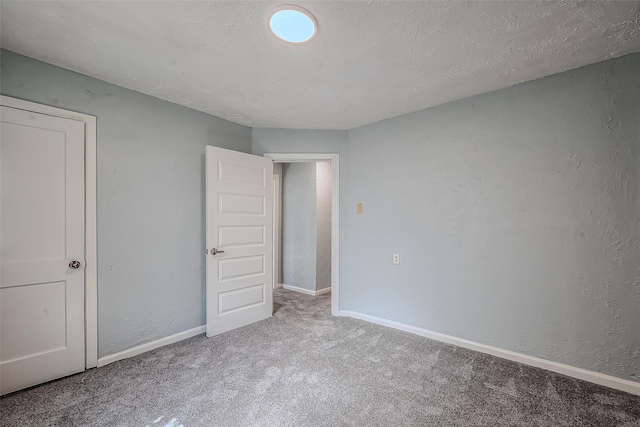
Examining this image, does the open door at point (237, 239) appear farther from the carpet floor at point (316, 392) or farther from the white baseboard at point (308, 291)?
the white baseboard at point (308, 291)

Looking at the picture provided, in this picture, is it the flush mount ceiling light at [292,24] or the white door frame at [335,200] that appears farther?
the white door frame at [335,200]

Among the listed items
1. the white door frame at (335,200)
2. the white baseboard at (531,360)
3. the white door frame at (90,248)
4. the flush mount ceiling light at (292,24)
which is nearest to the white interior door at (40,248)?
the white door frame at (90,248)

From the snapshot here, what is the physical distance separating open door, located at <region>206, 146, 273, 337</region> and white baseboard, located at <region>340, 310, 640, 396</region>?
1.52m

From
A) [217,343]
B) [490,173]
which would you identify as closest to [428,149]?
[490,173]

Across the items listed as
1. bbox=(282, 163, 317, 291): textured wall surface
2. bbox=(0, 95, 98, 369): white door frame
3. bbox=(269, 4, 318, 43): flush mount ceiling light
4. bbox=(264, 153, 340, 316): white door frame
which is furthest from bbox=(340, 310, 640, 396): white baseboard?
bbox=(269, 4, 318, 43): flush mount ceiling light

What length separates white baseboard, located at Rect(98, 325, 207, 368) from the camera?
7.83ft

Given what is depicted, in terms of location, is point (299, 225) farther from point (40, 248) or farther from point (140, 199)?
point (40, 248)

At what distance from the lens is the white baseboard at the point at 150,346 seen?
2.39 m

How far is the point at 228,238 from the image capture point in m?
3.11

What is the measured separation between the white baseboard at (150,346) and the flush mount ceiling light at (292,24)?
2785 millimetres

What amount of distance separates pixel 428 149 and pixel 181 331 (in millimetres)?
3130

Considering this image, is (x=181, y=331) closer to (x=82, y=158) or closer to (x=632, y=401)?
(x=82, y=158)

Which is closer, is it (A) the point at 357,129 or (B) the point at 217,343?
(B) the point at 217,343

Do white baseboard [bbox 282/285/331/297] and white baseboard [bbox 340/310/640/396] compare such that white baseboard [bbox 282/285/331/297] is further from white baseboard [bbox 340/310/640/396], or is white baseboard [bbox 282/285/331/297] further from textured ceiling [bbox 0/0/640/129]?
textured ceiling [bbox 0/0/640/129]
